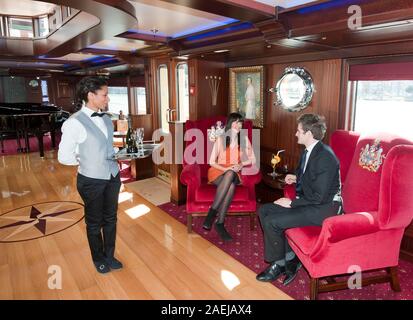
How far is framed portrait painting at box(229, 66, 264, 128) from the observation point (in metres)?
4.15

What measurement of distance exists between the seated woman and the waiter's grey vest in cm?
127

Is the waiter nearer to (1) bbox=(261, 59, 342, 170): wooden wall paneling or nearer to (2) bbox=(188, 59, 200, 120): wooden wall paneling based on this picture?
(2) bbox=(188, 59, 200, 120): wooden wall paneling

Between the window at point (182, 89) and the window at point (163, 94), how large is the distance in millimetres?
332

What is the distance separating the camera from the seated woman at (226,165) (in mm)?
3213

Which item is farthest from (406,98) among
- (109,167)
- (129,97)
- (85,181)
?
(129,97)

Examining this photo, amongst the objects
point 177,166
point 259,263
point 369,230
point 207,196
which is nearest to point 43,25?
point 177,166

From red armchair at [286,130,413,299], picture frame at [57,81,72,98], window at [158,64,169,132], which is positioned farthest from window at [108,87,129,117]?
red armchair at [286,130,413,299]

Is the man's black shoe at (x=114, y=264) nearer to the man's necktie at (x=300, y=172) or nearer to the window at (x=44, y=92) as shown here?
the man's necktie at (x=300, y=172)

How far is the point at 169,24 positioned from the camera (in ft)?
12.4

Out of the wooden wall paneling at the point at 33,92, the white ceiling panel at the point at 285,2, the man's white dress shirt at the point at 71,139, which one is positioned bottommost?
the man's white dress shirt at the point at 71,139

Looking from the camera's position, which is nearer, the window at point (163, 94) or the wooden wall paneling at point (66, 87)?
the window at point (163, 94)

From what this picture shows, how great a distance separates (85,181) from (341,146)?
2.36 meters

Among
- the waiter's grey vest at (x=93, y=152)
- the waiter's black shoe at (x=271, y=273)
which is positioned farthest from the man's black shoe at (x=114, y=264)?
the waiter's black shoe at (x=271, y=273)

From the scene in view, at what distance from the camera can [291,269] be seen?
8.52 ft
